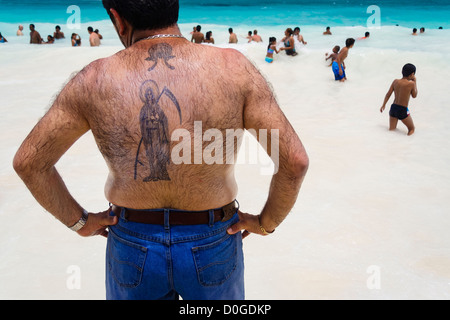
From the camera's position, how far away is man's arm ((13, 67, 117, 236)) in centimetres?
139

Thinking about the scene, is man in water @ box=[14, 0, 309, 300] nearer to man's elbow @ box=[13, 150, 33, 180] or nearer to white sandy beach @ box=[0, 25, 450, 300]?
man's elbow @ box=[13, 150, 33, 180]

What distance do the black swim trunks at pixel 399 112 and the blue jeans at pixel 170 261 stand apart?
5926mm

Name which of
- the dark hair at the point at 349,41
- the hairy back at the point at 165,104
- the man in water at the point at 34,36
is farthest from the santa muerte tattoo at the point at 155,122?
the man in water at the point at 34,36

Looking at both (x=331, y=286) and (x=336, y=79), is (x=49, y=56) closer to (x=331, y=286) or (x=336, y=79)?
(x=336, y=79)

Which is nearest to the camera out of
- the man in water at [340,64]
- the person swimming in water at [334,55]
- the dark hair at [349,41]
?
the dark hair at [349,41]

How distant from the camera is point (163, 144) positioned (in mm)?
1389

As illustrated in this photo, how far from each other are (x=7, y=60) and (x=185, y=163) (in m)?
12.9

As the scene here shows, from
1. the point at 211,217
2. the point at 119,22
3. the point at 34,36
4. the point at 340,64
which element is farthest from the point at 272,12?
the point at 211,217

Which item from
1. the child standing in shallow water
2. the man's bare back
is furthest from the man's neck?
the child standing in shallow water

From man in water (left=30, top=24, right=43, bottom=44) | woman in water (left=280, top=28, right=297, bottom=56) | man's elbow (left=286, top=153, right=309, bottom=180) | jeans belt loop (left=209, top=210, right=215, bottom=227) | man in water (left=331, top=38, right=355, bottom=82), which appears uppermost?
man in water (left=30, top=24, right=43, bottom=44)

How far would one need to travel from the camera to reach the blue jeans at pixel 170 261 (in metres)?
1.48

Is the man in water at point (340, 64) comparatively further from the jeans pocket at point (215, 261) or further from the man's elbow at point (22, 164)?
the man's elbow at point (22, 164)

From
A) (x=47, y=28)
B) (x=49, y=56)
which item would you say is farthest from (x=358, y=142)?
(x=47, y=28)

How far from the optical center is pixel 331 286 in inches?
122
